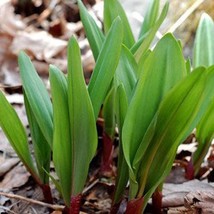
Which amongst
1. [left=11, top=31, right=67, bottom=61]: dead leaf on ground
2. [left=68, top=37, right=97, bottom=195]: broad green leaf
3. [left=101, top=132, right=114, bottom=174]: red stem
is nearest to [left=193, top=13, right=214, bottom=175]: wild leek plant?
[left=101, top=132, right=114, bottom=174]: red stem

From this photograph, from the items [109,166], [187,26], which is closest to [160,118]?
[109,166]

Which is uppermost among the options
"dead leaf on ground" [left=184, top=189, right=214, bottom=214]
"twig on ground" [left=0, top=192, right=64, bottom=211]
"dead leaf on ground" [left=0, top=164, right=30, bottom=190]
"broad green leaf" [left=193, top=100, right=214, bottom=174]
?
"broad green leaf" [left=193, top=100, right=214, bottom=174]

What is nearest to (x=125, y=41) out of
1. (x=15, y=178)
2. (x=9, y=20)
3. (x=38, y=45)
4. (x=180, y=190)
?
(x=180, y=190)

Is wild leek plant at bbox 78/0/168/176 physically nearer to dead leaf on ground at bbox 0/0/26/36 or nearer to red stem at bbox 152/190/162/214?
red stem at bbox 152/190/162/214

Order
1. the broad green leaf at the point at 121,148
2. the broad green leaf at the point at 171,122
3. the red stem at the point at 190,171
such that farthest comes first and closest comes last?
the red stem at the point at 190,171
the broad green leaf at the point at 121,148
the broad green leaf at the point at 171,122

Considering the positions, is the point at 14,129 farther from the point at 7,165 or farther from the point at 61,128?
the point at 7,165

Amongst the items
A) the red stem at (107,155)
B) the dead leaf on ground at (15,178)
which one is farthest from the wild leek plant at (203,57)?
the dead leaf on ground at (15,178)

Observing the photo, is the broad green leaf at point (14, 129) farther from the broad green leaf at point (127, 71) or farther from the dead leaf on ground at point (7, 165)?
the dead leaf on ground at point (7, 165)

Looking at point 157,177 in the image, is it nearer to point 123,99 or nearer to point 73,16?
point 123,99
